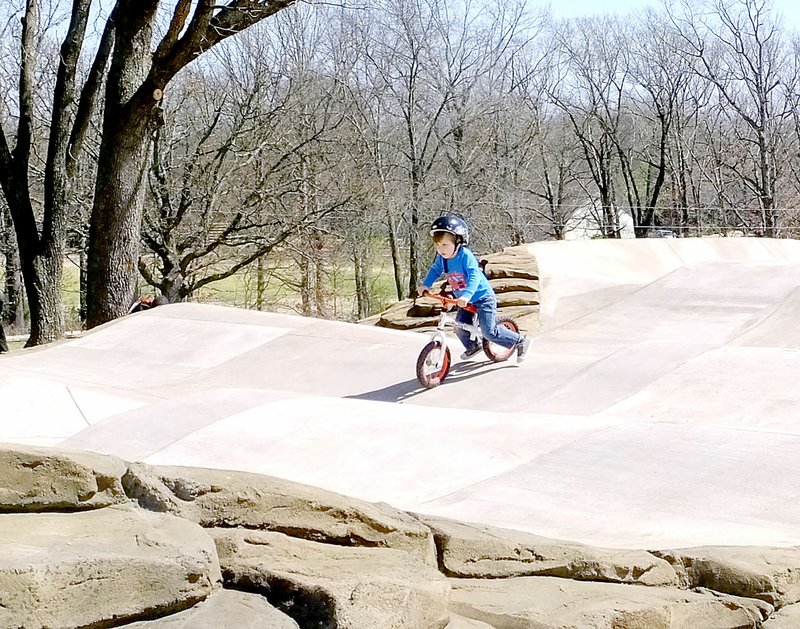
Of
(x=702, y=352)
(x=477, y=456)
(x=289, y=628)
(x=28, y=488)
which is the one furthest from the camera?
(x=702, y=352)

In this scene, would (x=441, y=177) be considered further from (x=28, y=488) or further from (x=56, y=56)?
(x=28, y=488)

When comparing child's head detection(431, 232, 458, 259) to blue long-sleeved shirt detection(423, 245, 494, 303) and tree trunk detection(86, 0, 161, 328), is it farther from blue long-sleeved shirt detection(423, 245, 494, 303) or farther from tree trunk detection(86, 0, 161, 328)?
tree trunk detection(86, 0, 161, 328)

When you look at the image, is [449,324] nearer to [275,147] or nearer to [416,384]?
[416,384]

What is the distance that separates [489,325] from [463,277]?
21.5 inches

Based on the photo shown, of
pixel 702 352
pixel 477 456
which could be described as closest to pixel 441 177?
pixel 702 352

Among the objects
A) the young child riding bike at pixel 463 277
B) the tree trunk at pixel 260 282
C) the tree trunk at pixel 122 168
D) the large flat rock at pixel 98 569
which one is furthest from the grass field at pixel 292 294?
the large flat rock at pixel 98 569

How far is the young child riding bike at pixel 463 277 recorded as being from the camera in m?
8.43

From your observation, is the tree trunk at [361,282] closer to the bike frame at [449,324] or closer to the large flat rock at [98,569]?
the bike frame at [449,324]

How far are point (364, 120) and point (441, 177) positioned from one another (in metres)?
3.04

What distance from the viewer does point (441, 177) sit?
96.7 ft

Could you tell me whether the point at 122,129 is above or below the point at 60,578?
above

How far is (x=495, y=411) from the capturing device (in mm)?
7543

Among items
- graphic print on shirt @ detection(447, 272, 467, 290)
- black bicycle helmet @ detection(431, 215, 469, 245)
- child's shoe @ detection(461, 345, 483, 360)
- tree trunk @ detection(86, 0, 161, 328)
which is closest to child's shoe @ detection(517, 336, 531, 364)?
child's shoe @ detection(461, 345, 483, 360)

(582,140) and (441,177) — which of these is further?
(582,140)
